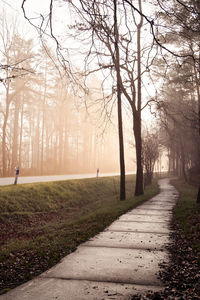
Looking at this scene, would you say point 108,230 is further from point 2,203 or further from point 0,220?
point 2,203

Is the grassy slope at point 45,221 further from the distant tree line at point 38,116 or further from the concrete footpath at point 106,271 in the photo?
the distant tree line at point 38,116

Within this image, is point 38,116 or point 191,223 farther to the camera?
point 38,116

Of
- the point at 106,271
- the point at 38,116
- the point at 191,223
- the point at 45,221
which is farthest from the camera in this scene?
the point at 38,116

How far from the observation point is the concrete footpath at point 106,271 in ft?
11.8

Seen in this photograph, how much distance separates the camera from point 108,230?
7.63 metres

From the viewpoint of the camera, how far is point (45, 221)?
39.4 ft

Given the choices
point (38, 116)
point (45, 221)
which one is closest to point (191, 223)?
point (45, 221)

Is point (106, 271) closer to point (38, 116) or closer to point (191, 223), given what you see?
point (191, 223)

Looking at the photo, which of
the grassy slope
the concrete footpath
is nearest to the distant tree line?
the grassy slope

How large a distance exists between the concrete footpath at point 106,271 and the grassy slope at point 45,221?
0.46 metres

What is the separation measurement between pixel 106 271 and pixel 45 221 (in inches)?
320

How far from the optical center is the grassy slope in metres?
5.22

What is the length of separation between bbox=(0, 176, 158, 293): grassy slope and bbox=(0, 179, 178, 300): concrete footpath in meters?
0.46

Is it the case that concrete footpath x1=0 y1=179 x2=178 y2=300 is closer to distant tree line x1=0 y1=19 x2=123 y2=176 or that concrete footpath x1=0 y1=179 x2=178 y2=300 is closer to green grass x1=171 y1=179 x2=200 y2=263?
green grass x1=171 y1=179 x2=200 y2=263
